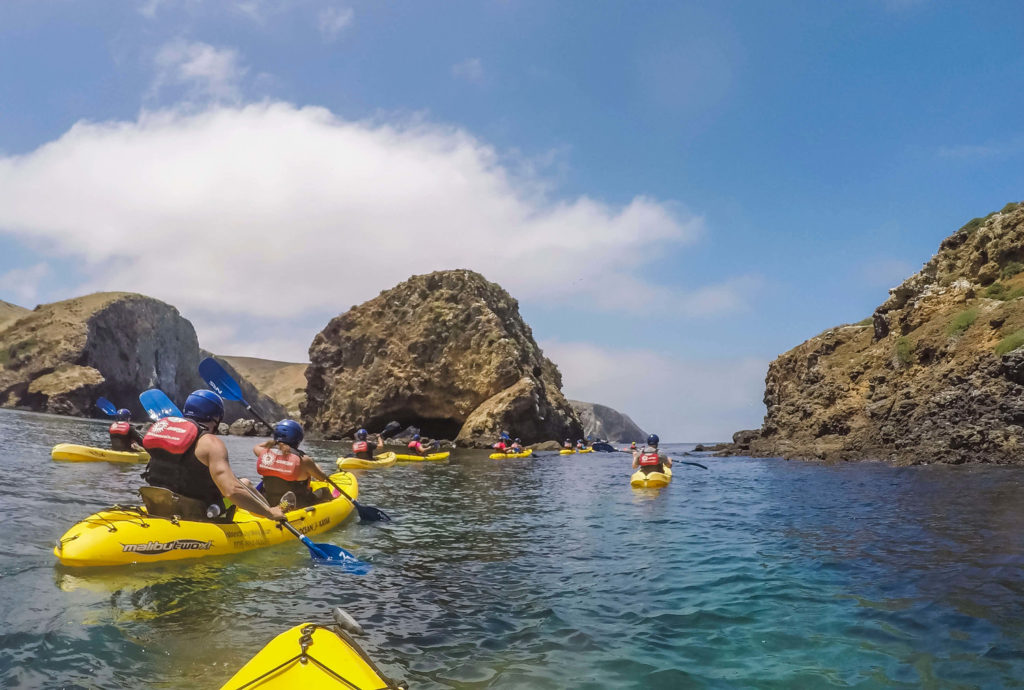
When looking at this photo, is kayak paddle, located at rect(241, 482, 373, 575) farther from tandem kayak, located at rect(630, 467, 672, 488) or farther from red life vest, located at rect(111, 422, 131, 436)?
red life vest, located at rect(111, 422, 131, 436)

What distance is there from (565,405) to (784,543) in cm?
5580

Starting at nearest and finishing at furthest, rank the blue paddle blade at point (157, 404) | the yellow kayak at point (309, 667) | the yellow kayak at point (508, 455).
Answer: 1. the yellow kayak at point (309, 667)
2. the blue paddle blade at point (157, 404)
3. the yellow kayak at point (508, 455)

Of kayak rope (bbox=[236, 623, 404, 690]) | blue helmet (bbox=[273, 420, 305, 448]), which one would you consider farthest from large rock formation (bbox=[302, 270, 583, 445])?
kayak rope (bbox=[236, 623, 404, 690])

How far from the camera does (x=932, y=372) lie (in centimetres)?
2744

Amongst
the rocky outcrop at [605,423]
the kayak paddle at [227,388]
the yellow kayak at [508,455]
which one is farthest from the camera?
the rocky outcrop at [605,423]

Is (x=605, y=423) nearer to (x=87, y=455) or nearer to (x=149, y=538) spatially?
(x=87, y=455)

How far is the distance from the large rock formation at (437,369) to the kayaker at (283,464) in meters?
41.0

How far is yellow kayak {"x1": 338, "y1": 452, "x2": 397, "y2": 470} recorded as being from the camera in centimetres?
2420

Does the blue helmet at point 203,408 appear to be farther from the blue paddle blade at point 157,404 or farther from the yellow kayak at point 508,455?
the yellow kayak at point 508,455

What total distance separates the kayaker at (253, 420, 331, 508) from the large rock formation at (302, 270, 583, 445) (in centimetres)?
4097

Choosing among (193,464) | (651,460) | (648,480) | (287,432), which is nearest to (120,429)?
(287,432)

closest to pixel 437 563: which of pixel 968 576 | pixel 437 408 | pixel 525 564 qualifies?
pixel 525 564

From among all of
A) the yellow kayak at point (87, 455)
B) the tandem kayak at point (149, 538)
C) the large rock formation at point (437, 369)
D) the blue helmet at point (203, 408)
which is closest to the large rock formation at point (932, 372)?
the large rock formation at point (437, 369)

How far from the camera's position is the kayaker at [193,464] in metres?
7.26
